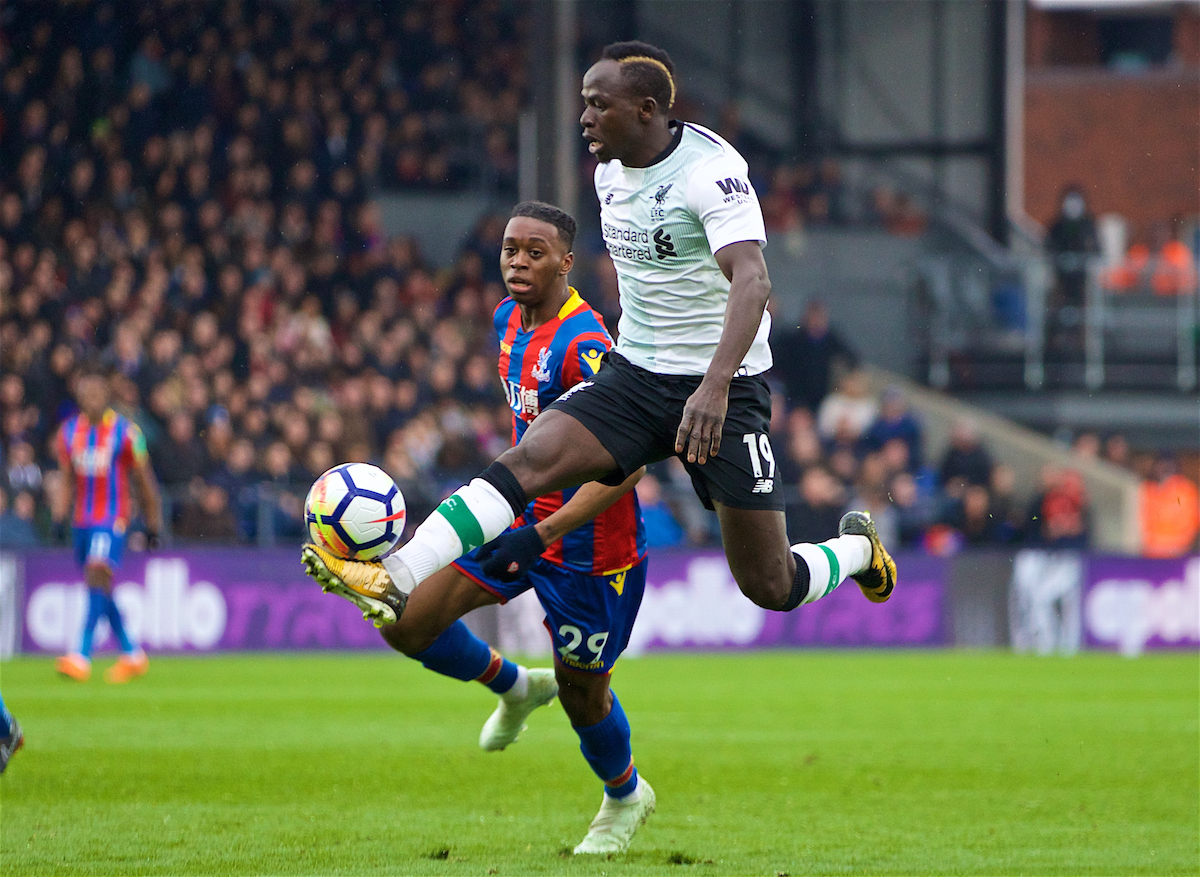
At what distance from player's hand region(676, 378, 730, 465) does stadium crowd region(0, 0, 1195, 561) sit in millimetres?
12072

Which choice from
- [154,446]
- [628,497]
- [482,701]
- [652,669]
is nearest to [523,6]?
[154,446]

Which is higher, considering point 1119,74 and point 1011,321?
point 1119,74

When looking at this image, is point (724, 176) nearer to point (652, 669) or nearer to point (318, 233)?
point (652, 669)

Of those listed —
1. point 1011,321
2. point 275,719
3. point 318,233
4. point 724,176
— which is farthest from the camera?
point 1011,321

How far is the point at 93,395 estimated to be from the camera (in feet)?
42.3

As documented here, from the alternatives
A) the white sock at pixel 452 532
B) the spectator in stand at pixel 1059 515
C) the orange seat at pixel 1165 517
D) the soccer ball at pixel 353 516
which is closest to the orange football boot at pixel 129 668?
the soccer ball at pixel 353 516

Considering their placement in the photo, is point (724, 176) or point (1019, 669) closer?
point (724, 176)

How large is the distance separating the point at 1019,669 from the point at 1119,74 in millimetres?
21851

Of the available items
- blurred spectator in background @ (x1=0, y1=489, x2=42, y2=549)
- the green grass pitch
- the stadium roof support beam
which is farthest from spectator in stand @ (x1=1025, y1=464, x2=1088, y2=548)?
blurred spectator in background @ (x1=0, y1=489, x2=42, y2=549)

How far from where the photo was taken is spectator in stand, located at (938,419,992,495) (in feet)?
64.4

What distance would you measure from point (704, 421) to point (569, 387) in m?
0.99

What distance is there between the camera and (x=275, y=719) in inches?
431

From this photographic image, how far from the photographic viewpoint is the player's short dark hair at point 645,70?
5785mm

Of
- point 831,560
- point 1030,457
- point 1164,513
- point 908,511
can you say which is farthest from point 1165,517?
→ point 831,560
